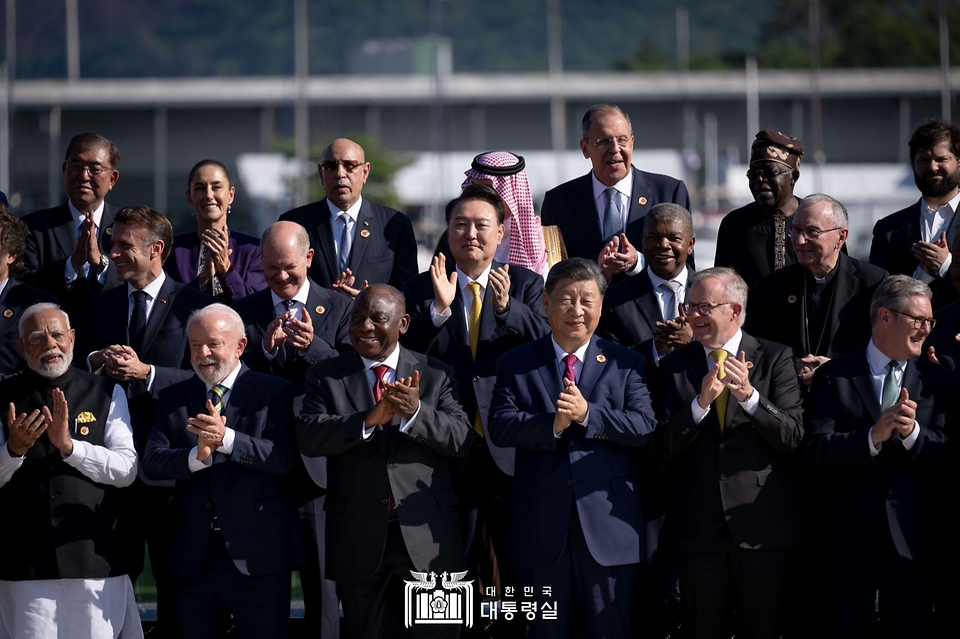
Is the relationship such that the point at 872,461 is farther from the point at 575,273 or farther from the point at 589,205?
the point at 589,205

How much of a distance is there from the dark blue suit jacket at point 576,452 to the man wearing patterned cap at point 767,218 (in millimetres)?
1653

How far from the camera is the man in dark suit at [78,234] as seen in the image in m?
7.48

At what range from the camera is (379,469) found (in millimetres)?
6070

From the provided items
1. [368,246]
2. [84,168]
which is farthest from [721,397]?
[84,168]

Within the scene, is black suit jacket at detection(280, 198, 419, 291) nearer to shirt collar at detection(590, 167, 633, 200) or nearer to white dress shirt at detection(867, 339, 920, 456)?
shirt collar at detection(590, 167, 633, 200)

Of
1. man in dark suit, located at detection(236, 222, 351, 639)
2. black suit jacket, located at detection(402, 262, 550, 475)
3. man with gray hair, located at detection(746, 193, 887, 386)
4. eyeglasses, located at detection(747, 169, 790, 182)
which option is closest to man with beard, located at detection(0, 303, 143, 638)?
man in dark suit, located at detection(236, 222, 351, 639)

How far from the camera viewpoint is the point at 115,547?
6176mm

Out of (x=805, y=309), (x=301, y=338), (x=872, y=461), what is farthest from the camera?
(x=805, y=309)

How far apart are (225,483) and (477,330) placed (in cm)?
164

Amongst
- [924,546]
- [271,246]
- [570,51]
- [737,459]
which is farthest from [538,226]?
[570,51]

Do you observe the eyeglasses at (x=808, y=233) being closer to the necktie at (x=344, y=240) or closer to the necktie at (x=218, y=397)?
the necktie at (x=344, y=240)

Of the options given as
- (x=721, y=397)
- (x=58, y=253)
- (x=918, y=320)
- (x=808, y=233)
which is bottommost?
(x=721, y=397)

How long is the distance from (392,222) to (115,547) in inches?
111

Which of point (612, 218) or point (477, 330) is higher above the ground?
point (612, 218)
